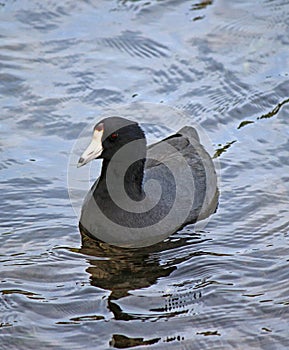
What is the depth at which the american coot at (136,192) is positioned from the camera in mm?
5902

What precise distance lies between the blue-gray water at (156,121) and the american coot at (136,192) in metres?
0.12

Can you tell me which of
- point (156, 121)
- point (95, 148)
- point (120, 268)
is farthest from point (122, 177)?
point (156, 121)

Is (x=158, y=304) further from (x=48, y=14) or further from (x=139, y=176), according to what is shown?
(x=48, y=14)

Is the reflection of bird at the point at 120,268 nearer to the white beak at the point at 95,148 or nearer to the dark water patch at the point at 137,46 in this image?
the white beak at the point at 95,148

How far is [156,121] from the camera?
302 inches

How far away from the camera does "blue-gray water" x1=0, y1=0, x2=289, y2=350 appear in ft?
16.7

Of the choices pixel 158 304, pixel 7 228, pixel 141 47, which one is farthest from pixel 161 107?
pixel 158 304

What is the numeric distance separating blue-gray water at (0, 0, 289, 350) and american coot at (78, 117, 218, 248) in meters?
0.12

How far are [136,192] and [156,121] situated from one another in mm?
1591

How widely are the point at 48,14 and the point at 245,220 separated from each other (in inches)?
150

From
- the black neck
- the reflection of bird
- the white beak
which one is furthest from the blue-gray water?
the white beak

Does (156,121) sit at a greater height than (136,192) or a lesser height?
lesser

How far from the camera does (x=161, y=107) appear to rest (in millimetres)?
7816

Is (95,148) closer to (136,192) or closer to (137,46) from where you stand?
(136,192)
